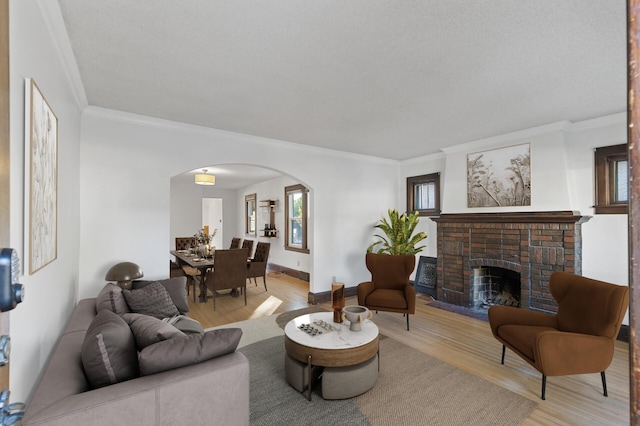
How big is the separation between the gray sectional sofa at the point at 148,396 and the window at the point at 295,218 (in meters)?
5.33

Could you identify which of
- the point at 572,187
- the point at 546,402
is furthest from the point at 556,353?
the point at 572,187

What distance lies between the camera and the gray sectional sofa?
1234 millimetres

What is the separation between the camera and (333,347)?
7.77 ft

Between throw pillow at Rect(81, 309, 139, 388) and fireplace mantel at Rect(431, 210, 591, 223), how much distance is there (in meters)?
4.58

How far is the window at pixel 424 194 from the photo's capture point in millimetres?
5645

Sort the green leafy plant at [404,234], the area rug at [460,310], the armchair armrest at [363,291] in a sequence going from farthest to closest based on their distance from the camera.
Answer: the green leafy plant at [404,234] → the area rug at [460,310] → the armchair armrest at [363,291]

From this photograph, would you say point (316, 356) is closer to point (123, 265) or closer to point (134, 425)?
point (134, 425)

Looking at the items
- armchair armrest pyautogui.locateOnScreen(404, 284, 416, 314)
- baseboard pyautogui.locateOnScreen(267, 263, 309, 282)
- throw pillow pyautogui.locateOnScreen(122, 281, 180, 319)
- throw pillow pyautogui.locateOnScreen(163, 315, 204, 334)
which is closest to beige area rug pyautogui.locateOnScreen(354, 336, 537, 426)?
armchair armrest pyautogui.locateOnScreen(404, 284, 416, 314)

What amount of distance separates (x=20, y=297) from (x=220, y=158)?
143 inches

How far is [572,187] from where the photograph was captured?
3910 millimetres

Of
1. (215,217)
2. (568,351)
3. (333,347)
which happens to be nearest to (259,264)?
(333,347)

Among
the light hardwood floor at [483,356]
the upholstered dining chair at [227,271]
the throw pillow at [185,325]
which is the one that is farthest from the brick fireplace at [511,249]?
the throw pillow at [185,325]

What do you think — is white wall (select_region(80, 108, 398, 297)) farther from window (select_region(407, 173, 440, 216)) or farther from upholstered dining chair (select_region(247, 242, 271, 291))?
window (select_region(407, 173, 440, 216))

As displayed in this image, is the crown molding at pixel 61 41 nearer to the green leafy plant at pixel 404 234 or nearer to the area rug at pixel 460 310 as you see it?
the green leafy plant at pixel 404 234
